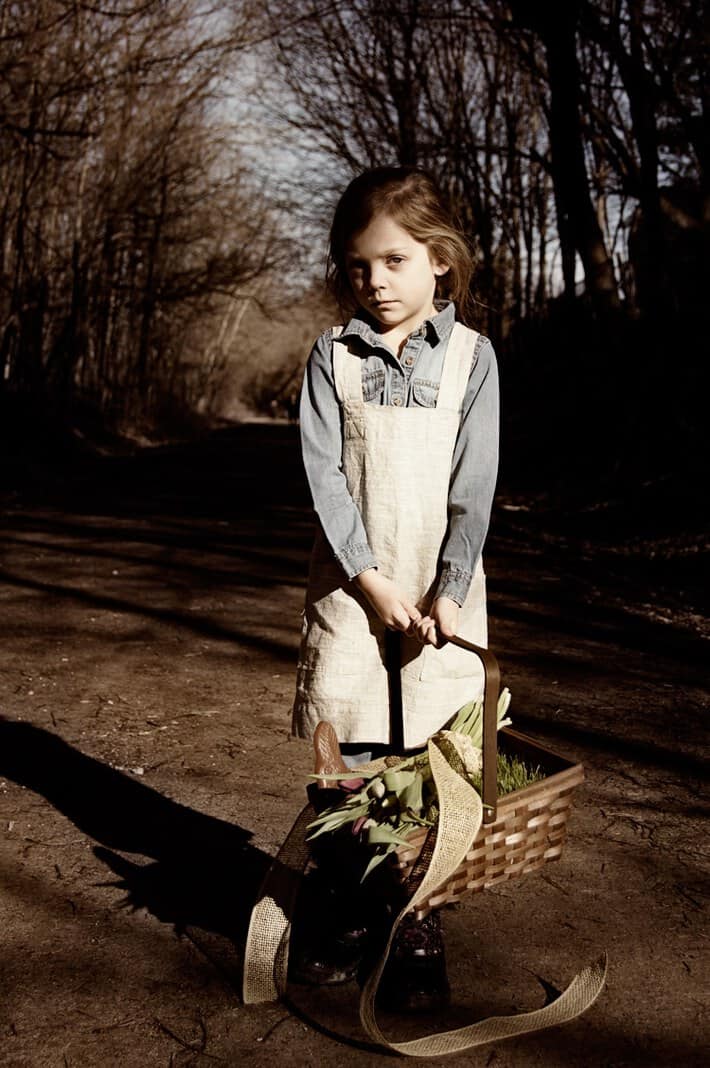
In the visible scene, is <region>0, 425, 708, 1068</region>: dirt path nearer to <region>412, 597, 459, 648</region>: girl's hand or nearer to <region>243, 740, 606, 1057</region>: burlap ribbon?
<region>243, 740, 606, 1057</region>: burlap ribbon

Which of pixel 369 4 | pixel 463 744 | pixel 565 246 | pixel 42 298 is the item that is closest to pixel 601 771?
pixel 463 744

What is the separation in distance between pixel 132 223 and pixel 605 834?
20.6m

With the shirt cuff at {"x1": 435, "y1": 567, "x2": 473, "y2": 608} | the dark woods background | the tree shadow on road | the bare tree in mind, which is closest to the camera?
the shirt cuff at {"x1": 435, "y1": 567, "x2": 473, "y2": 608}

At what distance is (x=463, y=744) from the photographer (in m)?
2.27

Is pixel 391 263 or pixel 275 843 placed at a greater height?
pixel 391 263

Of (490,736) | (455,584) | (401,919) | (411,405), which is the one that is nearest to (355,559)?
(455,584)

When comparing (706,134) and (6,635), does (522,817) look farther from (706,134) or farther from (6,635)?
(706,134)

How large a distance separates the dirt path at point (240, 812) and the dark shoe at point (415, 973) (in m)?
0.06

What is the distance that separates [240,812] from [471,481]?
143 cm

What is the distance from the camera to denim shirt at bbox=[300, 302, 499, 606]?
2348 mm

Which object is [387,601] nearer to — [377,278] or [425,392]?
[425,392]

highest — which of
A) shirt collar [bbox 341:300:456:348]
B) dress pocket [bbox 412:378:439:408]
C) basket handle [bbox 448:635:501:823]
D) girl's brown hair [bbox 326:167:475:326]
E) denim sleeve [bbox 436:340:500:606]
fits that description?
girl's brown hair [bbox 326:167:475:326]

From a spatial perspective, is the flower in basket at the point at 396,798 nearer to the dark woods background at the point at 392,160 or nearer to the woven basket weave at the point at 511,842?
the woven basket weave at the point at 511,842

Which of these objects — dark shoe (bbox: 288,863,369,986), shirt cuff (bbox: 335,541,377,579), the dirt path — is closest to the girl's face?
shirt cuff (bbox: 335,541,377,579)
